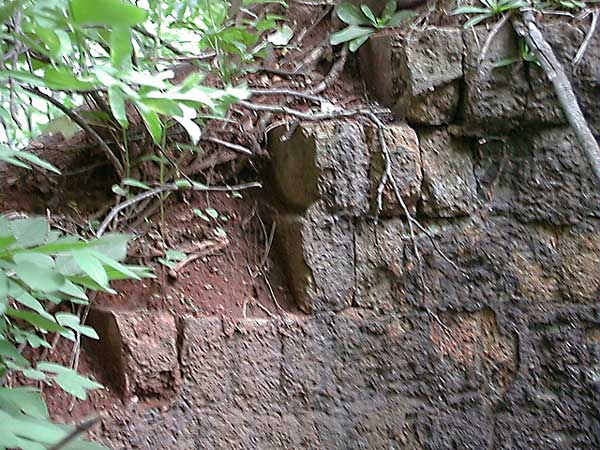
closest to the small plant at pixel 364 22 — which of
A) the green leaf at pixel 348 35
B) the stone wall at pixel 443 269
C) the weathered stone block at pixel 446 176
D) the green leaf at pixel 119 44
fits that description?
the green leaf at pixel 348 35

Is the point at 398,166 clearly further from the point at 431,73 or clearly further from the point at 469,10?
the point at 469,10

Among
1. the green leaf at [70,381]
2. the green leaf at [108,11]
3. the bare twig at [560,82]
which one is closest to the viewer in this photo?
the green leaf at [108,11]

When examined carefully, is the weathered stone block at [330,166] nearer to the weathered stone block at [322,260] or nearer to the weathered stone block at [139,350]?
the weathered stone block at [322,260]

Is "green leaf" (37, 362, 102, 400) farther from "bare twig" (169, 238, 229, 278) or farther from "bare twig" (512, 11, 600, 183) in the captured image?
"bare twig" (512, 11, 600, 183)

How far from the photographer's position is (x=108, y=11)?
64 cm

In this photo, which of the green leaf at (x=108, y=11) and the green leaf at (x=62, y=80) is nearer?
the green leaf at (x=108, y=11)

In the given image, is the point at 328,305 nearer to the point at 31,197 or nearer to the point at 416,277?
the point at 416,277

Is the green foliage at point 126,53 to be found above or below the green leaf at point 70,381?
above

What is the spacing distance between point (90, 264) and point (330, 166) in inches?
32.7

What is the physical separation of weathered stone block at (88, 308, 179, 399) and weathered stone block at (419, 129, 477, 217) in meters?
0.66

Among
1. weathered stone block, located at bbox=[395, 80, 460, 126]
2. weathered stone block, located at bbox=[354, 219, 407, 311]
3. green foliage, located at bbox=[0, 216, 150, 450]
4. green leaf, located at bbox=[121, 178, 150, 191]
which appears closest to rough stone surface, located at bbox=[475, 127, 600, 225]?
weathered stone block, located at bbox=[395, 80, 460, 126]

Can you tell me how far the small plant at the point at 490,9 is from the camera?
157 cm

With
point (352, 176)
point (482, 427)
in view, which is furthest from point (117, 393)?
point (482, 427)

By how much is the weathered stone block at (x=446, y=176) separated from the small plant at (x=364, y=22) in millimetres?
313
